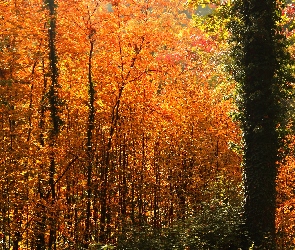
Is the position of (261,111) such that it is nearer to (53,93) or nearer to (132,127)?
(132,127)

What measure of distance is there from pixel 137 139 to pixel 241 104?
28.0 ft

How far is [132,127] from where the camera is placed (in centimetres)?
1853

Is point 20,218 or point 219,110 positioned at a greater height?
point 219,110

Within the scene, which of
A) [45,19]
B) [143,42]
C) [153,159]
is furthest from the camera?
[153,159]

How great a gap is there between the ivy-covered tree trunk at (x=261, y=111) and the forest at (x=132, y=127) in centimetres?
5

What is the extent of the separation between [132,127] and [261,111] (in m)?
8.57

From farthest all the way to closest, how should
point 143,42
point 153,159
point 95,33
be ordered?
point 153,159 < point 143,42 < point 95,33

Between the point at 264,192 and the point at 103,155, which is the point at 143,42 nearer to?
the point at 103,155

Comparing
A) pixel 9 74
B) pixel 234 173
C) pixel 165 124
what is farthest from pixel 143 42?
pixel 234 173

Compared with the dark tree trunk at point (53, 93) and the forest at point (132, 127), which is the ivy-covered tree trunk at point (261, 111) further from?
the dark tree trunk at point (53, 93)

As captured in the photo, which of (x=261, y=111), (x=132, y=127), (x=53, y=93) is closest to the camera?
(x=261, y=111)

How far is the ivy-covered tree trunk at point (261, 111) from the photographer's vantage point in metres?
11.2

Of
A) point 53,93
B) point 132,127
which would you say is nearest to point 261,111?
point 132,127

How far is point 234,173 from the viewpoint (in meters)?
21.4
